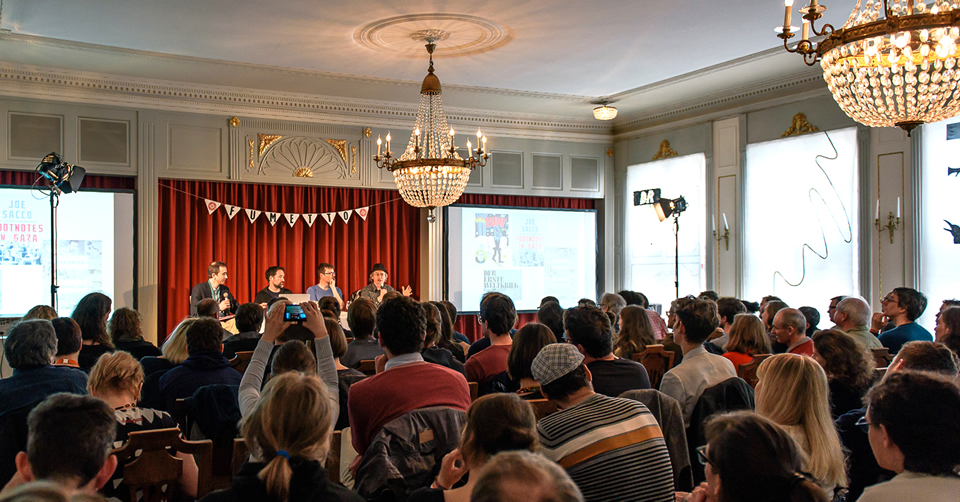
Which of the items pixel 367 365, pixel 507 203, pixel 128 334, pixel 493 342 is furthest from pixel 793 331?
pixel 507 203

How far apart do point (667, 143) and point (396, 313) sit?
7.15 meters

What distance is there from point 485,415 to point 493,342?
92.1 inches

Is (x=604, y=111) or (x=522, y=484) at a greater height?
(x=604, y=111)

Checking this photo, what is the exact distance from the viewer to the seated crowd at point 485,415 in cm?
152

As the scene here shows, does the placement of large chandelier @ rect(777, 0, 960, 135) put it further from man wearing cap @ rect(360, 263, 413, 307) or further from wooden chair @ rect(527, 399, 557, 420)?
man wearing cap @ rect(360, 263, 413, 307)

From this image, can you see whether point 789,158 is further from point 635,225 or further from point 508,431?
point 508,431

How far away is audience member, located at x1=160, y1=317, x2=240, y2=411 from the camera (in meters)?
3.27

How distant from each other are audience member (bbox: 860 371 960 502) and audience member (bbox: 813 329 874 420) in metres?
1.14

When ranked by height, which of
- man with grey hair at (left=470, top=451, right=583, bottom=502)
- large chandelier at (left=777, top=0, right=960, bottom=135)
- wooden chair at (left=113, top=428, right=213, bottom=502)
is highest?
large chandelier at (left=777, top=0, right=960, bottom=135)

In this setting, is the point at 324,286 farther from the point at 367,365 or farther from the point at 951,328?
the point at 951,328

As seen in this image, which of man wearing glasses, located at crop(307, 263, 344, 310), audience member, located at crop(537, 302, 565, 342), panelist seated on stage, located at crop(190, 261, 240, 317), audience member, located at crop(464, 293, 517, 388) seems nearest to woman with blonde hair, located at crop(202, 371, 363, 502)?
audience member, located at crop(464, 293, 517, 388)

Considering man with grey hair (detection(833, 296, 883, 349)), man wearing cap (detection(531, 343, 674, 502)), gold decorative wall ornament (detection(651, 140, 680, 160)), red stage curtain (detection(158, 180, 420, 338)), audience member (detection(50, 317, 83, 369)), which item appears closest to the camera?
man wearing cap (detection(531, 343, 674, 502))

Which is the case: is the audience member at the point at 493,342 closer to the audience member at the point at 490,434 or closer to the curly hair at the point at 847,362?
the curly hair at the point at 847,362

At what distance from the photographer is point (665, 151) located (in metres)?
9.08
